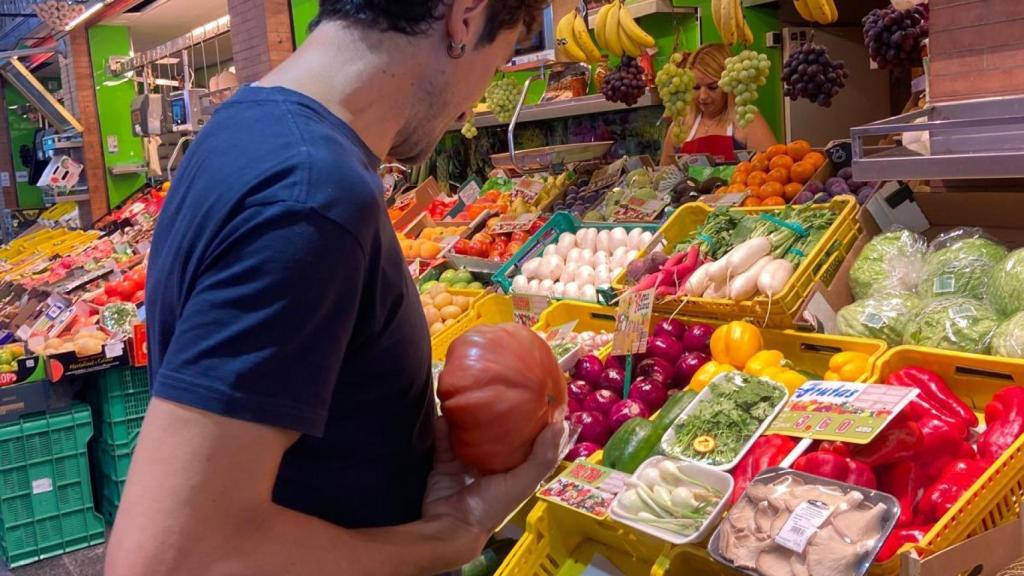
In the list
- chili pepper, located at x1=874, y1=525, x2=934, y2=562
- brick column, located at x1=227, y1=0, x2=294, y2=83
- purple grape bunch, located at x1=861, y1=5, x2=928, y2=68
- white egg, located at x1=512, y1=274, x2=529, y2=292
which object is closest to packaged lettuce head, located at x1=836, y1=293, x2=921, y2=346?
chili pepper, located at x1=874, y1=525, x2=934, y2=562

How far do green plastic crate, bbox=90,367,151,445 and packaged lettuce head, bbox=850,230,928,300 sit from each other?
375 cm

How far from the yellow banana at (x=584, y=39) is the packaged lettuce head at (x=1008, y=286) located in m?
3.21

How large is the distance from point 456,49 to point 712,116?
512cm

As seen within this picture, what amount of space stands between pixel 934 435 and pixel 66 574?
431 centimetres

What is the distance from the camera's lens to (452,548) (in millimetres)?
1146

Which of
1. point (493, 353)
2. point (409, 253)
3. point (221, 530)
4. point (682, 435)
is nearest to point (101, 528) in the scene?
point (409, 253)

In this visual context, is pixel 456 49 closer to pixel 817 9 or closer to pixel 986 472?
pixel 986 472

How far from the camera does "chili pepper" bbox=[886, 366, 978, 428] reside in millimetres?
2170

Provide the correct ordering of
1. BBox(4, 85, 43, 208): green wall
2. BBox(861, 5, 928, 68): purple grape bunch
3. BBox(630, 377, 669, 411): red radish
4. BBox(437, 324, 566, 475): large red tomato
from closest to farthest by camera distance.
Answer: BBox(437, 324, 566, 475): large red tomato → BBox(630, 377, 669, 411): red radish → BBox(861, 5, 928, 68): purple grape bunch → BBox(4, 85, 43, 208): green wall

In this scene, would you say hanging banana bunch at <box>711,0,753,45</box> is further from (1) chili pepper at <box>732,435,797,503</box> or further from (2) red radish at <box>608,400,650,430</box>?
(1) chili pepper at <box>732,435,797,503</box>

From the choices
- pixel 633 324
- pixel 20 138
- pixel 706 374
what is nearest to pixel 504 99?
pixel 633 324

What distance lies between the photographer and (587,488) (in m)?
2.28

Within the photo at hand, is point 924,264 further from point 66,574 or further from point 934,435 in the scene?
point 66,574

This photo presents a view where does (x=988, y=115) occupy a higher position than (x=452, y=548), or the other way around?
(x=988, y=115)
